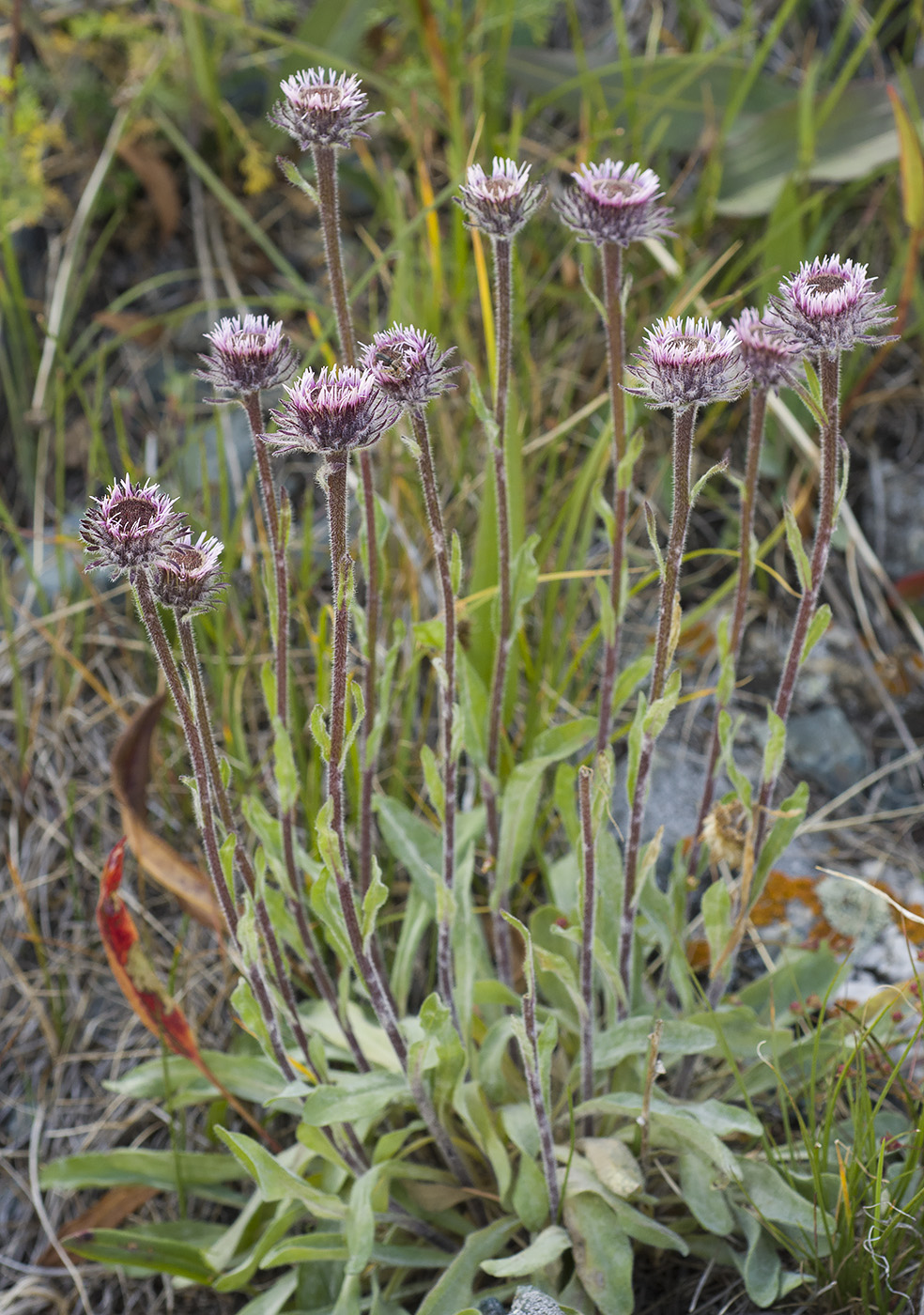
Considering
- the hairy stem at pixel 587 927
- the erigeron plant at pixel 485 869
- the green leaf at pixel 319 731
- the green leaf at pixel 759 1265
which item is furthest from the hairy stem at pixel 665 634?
the green leaf at pixel 319 731

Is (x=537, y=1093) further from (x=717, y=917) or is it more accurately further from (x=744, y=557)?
(x=744, y=557)

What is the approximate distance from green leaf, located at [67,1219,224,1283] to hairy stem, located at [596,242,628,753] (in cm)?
138

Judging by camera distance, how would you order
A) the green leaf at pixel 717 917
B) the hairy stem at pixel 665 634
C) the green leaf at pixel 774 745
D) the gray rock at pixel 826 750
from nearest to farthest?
→ the hairy stem at pixel 665 634
the green leaf at pixel 774 745
the green leaf at pixel 717 917
the gray rock at pixel 826 750

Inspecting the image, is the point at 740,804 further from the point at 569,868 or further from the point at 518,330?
the point at 518,330

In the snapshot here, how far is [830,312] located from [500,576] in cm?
85

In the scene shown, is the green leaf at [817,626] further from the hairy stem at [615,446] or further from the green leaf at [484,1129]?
the green leaf at [484,1129]

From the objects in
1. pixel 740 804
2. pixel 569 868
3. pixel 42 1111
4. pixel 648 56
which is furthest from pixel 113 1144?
pixel 648 56

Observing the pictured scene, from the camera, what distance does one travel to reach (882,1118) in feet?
7.96

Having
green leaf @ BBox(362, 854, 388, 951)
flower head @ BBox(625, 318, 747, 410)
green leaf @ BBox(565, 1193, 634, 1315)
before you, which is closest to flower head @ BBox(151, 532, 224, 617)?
green leaf @ BBox(362, 854, 388, 951)

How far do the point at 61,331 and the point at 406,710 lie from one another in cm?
209

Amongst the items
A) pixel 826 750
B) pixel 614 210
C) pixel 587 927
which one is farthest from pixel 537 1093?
pixel 826 750

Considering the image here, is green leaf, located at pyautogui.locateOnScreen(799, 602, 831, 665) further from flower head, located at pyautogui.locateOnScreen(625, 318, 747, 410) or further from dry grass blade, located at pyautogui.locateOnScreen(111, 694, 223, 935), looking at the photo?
dry grass blade, located at pyautogui.locateOnScreen(111, 694, 223, 935)

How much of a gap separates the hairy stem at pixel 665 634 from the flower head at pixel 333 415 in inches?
18.5

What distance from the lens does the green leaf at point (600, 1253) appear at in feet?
6.77
